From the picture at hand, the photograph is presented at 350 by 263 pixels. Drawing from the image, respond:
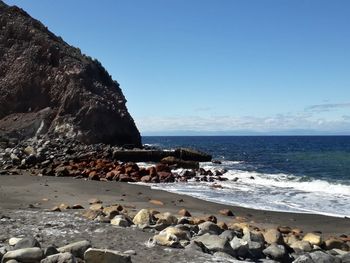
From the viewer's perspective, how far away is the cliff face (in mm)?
38406

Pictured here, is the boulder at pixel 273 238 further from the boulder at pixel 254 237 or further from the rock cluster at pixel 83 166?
the rock cluster at pixel 83 166

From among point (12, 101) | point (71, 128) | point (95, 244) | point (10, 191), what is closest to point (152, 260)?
point (95, 244)

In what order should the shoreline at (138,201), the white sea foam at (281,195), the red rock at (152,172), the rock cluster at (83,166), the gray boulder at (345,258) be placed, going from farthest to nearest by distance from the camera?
the red rock at (152,172) → the rock cluster at (83,166) → the white sea foam at (281,195) → the shoreline at (138,201) → the gray boulder at (345,258)

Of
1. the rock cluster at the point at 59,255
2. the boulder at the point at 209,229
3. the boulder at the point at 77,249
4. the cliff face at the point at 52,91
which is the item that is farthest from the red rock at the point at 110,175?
the cliff face at the point at 52,91

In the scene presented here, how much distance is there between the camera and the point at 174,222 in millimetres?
9188

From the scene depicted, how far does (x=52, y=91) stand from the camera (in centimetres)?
4084

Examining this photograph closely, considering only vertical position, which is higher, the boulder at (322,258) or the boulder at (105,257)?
the boulder at (105,257)

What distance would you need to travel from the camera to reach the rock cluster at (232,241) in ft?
23.8

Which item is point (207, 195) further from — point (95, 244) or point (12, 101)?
point (12, 101)

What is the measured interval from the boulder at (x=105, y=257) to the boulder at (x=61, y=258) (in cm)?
20

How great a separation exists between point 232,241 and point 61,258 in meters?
2.93

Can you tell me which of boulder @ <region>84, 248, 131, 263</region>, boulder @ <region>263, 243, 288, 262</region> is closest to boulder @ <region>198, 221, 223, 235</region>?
boulder @ <region>263, 243, 288, 262</region>

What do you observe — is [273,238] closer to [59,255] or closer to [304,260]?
[304,260]

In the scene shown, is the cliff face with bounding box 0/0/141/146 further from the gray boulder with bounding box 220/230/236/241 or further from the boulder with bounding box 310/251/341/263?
the boulder with bounding box 310/251/341/263
